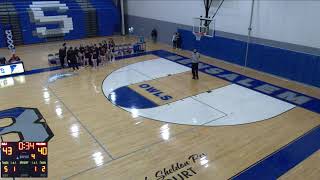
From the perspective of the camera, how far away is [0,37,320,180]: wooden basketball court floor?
7.55 m

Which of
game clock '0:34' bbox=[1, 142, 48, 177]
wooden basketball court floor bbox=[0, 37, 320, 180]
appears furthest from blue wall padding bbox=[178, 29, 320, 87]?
game clock '0:34' bbox=[1, 142, 48, 177]

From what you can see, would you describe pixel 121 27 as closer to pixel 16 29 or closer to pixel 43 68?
pixel 16 29

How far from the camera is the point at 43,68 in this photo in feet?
54.5

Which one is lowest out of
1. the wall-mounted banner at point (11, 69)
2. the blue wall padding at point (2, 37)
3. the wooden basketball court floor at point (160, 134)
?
the wooden basketball court floor at point (160, 134)

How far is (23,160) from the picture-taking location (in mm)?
4977

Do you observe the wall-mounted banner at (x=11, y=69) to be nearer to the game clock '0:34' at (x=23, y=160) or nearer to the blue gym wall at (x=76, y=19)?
the blue gym wall at (x=76, y=19)

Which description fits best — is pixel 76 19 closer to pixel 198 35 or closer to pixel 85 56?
pixel 85 56

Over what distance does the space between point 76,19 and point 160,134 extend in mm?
19225

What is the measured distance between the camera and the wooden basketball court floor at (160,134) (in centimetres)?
755

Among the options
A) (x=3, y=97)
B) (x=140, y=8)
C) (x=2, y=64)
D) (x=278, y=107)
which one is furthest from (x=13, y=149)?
(x=140, y=8)

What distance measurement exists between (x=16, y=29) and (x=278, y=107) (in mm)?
21230

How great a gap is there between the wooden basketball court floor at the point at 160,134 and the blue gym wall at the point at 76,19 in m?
10.3

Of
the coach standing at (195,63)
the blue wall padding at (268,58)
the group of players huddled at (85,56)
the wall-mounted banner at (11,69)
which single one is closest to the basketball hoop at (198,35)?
the blue wall padding at (268,58)

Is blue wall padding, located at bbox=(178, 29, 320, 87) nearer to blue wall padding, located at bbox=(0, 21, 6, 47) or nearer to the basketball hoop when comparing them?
the basketball hoop
